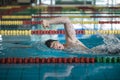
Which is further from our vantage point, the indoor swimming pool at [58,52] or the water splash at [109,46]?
the water splash at [109,46]

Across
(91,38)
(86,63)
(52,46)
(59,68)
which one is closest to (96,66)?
(86,63)

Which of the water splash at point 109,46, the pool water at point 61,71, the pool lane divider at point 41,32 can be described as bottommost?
the pool water at point 61,71

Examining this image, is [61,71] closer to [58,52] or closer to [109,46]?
[58,52]

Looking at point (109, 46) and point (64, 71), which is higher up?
point (109, 46)

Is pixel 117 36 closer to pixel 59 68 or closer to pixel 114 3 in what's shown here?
pixel 59 68

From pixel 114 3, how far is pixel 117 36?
7.07 metres

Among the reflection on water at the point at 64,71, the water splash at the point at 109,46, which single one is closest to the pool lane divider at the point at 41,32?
the water splash at the point at 109,46

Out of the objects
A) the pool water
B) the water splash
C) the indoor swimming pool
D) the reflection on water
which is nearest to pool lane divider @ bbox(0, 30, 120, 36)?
the indoor swimming pool

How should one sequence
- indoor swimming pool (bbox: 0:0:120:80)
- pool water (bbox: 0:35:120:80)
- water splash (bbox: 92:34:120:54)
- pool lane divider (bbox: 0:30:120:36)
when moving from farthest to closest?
pool lane divider (bbox: 0:30:120:36)
water splash (bbox: 92:34:120:54)
indoor swimming pool (bbox: 0:0:120:80)
pool water (bbox: 0:35:120:80)

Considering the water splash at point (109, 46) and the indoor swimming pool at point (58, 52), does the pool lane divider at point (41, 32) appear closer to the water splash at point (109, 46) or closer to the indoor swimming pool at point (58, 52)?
the indoor swimming pool at point (58, 52)

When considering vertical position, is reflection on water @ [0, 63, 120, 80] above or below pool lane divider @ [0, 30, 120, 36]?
below

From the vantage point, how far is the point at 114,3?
543 inches

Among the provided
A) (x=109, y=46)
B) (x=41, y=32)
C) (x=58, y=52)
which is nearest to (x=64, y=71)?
(x=58, y=52)

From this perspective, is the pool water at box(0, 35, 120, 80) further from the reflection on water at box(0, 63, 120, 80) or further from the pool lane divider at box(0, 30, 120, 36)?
the pool lane divider at box(0, 30, 120, 36)
